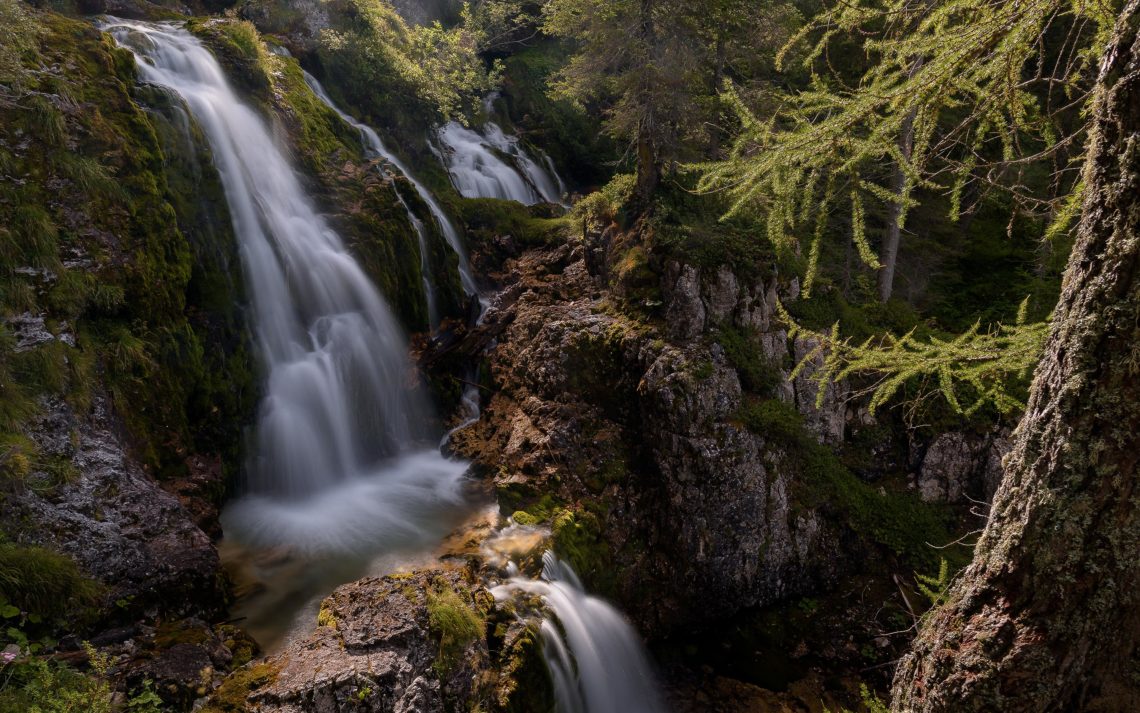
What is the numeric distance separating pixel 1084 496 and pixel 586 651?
5245 mm

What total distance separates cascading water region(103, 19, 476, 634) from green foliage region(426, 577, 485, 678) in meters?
2.24

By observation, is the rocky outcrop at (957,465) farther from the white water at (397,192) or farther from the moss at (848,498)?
the white water at (397,192)

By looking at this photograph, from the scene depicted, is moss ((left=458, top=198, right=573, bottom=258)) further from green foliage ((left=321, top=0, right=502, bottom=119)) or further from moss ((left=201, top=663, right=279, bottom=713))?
moss ((left=201, top=663, right=279, bottom=713))

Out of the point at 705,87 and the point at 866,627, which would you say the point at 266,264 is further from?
the point at 866,627

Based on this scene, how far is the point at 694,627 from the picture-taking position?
26.0 feet

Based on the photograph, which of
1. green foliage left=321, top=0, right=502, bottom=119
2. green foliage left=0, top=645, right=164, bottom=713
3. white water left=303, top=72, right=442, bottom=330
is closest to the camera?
green foliage left=0, top=645, right=164, bottom=713

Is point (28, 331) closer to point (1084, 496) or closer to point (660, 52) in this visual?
point (1084, 496)

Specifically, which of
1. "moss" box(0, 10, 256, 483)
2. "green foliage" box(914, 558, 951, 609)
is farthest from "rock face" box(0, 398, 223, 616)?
"green foliage" box(914, 558, 951, 609)

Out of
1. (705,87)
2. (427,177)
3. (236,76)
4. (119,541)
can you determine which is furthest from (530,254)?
(119,541)

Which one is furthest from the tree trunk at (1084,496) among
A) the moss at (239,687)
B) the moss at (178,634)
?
the moss at (178,634)

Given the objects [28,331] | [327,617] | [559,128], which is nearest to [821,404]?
[327,617]

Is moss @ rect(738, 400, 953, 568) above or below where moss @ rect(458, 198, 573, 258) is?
below

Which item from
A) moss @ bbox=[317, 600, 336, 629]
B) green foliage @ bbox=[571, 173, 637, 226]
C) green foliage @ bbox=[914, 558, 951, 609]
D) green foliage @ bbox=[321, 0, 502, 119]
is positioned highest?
green foliage @ bbox=[321, 0, 502, 119]

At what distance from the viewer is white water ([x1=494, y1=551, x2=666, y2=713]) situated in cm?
595
